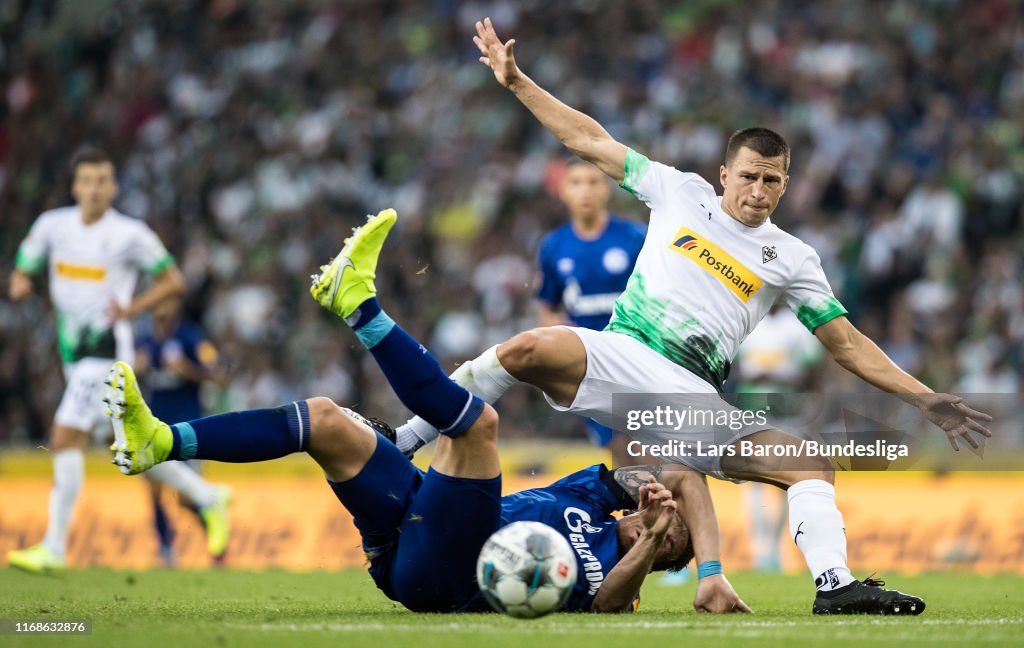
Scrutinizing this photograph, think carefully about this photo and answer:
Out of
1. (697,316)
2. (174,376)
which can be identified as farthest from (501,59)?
(174,376)

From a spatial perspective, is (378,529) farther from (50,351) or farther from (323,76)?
(323,76)

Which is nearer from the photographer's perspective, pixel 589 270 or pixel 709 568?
pixel 709 568

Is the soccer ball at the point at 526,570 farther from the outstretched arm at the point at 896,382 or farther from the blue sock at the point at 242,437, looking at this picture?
the outstretched arm at the point at 896,382

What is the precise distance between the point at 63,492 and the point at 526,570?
5.56 metres

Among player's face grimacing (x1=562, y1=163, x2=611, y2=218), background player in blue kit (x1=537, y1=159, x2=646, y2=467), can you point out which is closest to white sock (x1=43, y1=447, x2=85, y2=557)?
background player in blue kit (x1=537, y1=159, x2=646, y2=467)

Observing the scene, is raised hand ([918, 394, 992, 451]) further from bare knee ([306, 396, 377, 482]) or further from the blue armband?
bare knee ([306, 396, 377, 482])

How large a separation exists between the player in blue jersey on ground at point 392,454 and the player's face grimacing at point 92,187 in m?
5.23

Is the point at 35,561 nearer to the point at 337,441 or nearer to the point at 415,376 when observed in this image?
the point at 337,441

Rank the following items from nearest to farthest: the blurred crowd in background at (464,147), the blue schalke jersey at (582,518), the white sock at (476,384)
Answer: the blue schalke jersey at (582,518), the white sock at (476,384), the blurred crowd in background at (464,147)

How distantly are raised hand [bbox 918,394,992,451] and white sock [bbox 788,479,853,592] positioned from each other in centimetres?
62

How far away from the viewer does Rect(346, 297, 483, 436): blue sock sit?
5844 mm

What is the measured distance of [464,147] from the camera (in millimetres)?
18734

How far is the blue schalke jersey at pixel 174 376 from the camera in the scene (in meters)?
12.9

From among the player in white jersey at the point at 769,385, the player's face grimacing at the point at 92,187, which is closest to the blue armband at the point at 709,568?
the player in white jersey at the point at 769,385
